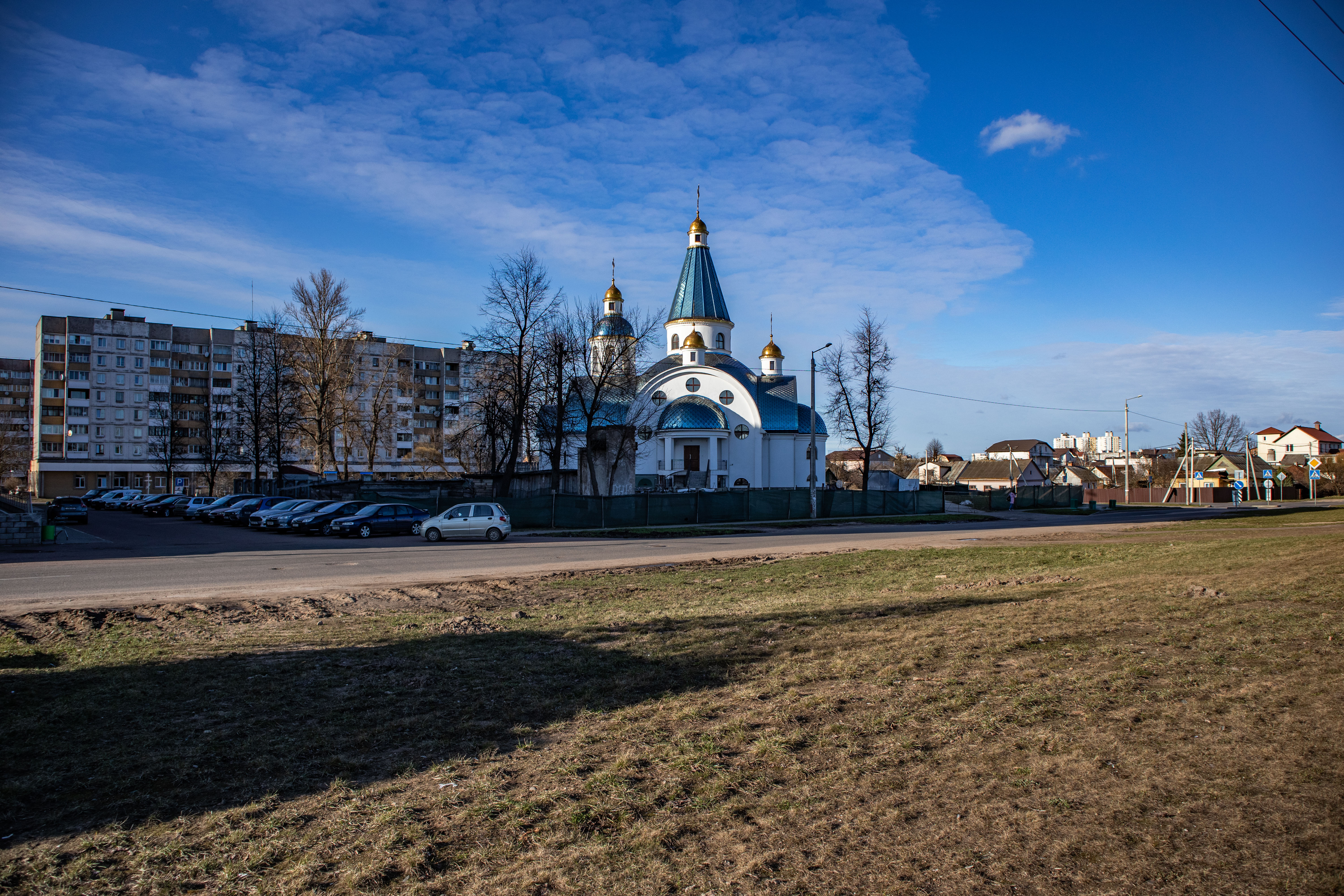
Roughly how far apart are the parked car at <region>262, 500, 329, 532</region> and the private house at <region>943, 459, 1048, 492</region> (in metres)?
79.4

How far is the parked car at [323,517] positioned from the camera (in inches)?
1150

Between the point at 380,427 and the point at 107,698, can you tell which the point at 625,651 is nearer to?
the point at 107,698

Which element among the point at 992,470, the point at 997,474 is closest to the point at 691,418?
the point at 997,474

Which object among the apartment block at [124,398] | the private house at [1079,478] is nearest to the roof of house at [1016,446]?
the private house at [1079,478]

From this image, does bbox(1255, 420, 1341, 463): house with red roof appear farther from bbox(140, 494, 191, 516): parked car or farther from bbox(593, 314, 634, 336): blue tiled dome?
bbox(140, 494, 191, 516): parked car

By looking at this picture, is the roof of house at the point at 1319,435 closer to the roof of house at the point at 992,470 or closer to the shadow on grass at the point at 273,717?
the roof of house at the point at 992,470

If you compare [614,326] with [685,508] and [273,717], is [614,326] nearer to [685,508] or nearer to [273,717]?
[685,508]

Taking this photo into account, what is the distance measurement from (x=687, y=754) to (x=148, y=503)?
5182 cm

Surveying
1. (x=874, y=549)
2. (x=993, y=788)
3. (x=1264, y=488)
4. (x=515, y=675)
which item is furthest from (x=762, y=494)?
(x=1264, y=488)

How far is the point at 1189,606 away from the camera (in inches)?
386

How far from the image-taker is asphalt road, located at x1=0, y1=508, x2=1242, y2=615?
13297 millimetres

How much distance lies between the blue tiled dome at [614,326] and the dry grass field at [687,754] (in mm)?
46871

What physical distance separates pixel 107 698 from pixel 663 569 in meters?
11.5

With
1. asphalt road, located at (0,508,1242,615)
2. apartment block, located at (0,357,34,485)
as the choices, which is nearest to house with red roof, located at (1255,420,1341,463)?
asphalt road, located at (0,508,1242,615)
